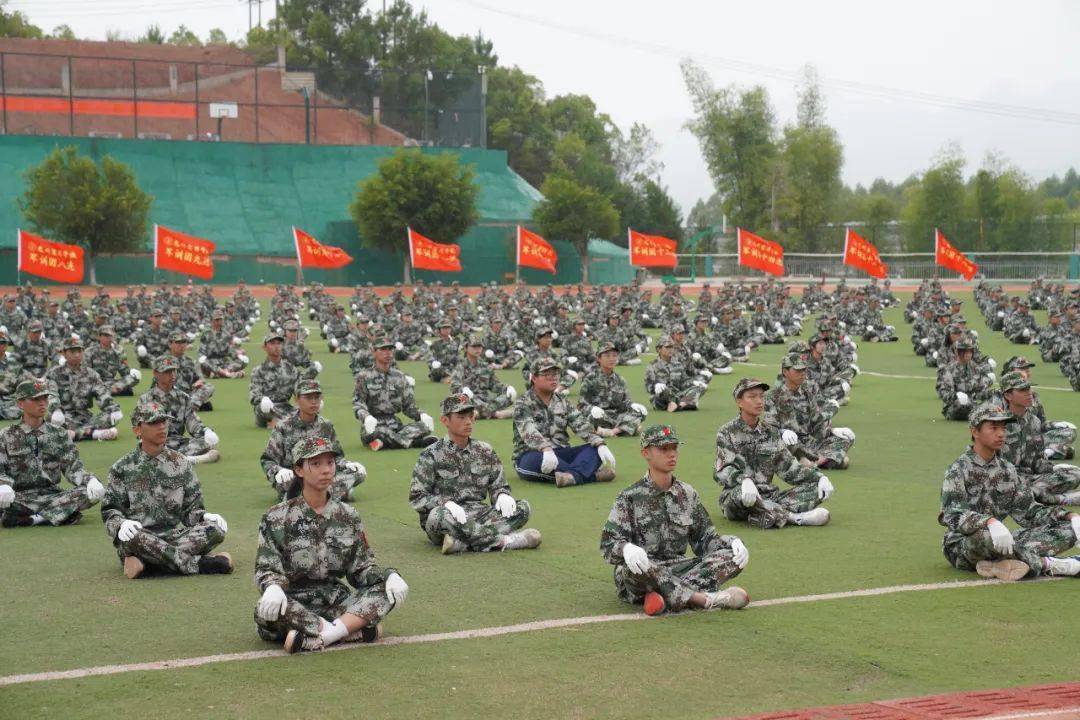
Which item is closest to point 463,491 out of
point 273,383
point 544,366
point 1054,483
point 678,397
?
point 544,366

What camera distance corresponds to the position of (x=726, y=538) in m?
8.77

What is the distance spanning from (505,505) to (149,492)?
2.80 m

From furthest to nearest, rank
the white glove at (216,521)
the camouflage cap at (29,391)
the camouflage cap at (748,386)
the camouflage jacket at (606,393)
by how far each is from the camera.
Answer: the camouflage jacket at (606,393) < the camouflage cap at (29,391) < the camouflage cap at (748,386) < the white glove at (216,521)

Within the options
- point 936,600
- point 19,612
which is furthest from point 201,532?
point 936,600

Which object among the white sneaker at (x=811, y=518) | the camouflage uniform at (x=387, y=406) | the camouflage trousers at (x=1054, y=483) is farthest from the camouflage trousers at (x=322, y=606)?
the camouflage uniform at (x=387, y=406)

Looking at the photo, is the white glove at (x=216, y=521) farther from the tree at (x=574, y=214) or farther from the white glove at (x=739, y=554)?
the tree at (x=574, y=214)

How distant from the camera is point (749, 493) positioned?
1120 centimetres

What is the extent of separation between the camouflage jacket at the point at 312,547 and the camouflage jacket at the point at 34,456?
481 cm

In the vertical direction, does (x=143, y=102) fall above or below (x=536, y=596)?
above

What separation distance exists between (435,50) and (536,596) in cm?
9312

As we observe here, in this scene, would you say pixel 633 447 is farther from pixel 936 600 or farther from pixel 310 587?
pixel 310 587

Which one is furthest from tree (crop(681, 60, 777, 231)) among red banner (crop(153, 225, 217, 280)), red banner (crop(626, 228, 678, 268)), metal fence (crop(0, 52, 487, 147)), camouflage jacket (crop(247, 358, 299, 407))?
camouflage jacket (crop(247, 358, 299, 407))

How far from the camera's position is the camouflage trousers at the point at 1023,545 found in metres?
9.39

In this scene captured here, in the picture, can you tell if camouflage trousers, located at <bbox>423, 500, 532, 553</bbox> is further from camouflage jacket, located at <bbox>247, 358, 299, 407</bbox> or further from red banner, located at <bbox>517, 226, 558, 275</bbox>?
red banner, located at <bbox>517, 226, 558, 275</bbox>
